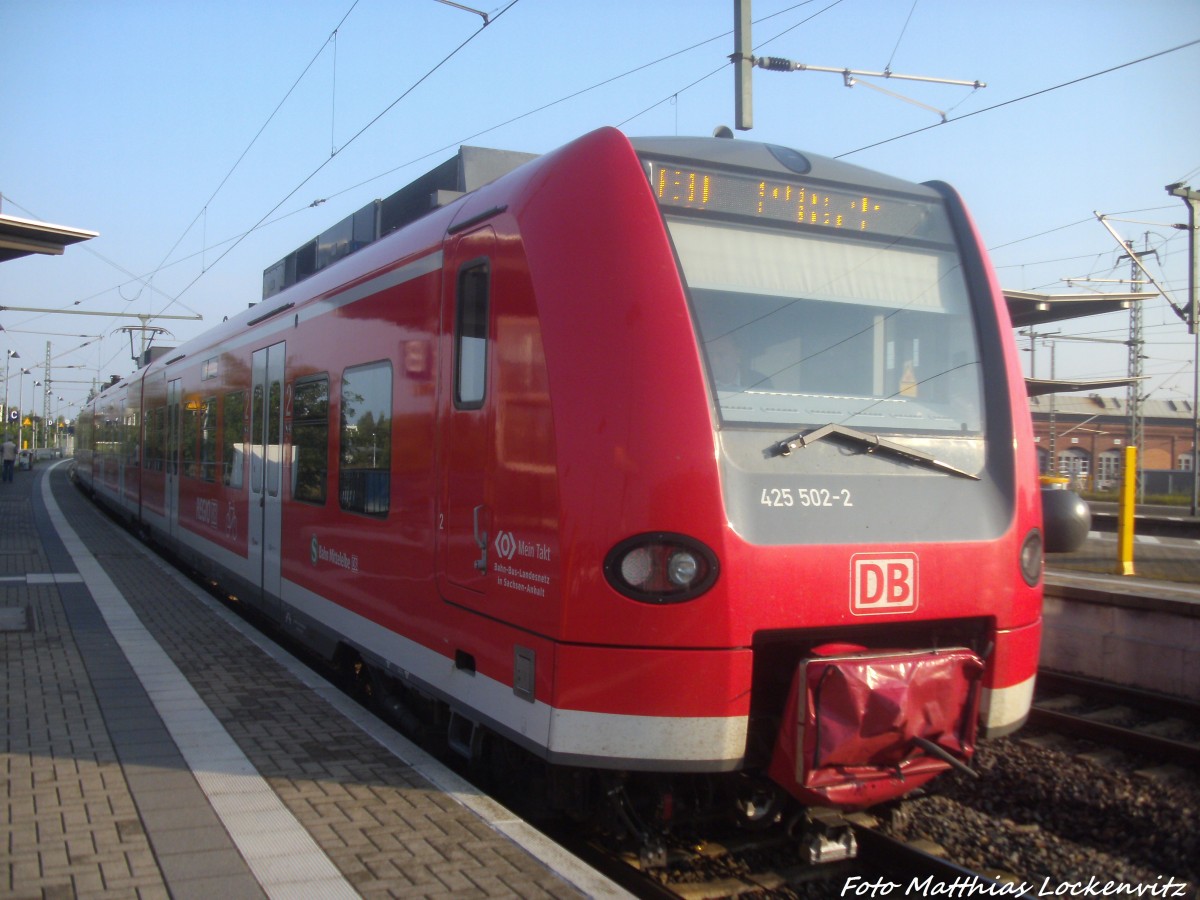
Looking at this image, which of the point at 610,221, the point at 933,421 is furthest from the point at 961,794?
the point at 610,221

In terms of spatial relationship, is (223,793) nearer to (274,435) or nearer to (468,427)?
(468,427)

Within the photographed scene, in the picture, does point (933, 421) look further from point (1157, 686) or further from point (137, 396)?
point (137, 396)

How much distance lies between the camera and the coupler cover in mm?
3932

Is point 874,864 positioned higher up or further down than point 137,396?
further down

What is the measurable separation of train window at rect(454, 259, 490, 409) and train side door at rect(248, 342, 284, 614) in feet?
12.0

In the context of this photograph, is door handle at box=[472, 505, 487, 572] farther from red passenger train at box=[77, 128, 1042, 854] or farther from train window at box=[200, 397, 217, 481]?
train window at box=[200, 397, 217, 481]

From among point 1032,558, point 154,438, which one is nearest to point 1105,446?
point 154,438

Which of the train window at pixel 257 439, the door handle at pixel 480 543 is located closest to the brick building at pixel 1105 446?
the train window at pixel 257 439

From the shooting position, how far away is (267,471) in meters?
8.54

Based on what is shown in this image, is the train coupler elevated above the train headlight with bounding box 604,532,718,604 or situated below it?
below

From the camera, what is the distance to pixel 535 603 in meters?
4.17

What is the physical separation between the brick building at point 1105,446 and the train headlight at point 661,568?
44.9 m

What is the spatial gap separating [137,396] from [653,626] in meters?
16.6

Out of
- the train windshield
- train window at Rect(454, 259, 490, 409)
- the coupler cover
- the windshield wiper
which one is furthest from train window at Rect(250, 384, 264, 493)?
the coupler cover
